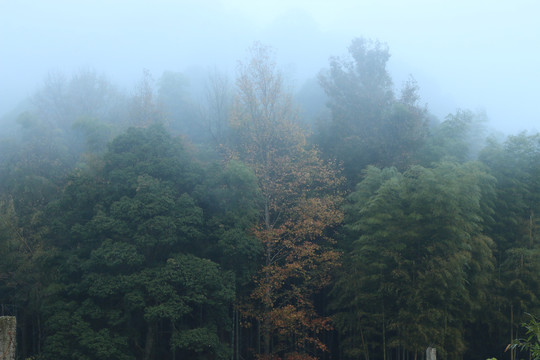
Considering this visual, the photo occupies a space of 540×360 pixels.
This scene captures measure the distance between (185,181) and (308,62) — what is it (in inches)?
1229

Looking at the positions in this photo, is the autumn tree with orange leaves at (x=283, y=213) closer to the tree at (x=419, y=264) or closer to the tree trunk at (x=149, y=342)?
the tree at (x=419, y=264)

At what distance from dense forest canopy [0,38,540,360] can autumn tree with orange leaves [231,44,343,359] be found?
0.24ft

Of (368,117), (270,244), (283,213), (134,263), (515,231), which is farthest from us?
(368,117)

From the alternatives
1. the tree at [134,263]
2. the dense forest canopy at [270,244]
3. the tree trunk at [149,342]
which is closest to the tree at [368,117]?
the dense forest canopy at [270,244]

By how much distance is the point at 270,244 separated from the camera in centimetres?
1362

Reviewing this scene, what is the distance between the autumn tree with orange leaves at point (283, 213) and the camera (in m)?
13.1

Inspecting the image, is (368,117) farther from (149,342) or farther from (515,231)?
(149,342)

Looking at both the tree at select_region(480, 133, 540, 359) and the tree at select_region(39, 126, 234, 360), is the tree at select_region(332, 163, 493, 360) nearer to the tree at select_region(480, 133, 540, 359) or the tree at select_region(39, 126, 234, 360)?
the tree at select_region(480, 133, 540, 359)

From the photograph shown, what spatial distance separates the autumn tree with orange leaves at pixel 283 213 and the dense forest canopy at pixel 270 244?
0.07 metres

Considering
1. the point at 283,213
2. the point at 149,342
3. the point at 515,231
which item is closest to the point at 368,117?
the point at 283,213

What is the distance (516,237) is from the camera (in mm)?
12672

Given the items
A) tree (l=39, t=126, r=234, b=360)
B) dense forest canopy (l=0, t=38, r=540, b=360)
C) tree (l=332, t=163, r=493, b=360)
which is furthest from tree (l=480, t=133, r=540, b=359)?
tree (l=39, t=126, r=234, b=360)

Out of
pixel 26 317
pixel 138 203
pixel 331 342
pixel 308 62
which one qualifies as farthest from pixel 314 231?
pixel 308 62

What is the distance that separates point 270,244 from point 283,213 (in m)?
1.67
